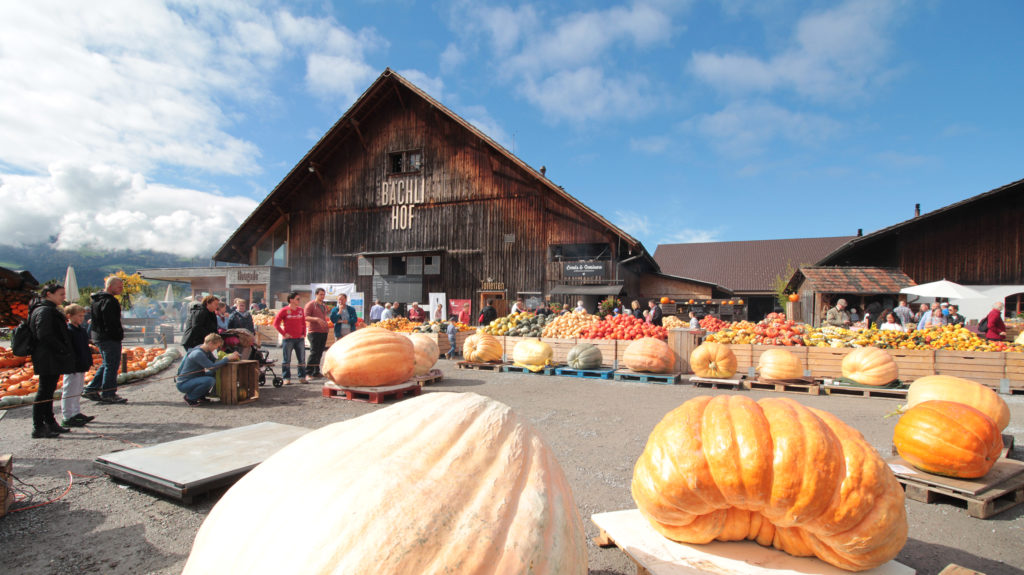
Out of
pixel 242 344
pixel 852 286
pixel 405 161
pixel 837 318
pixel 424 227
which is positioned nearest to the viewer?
pixel 242 344

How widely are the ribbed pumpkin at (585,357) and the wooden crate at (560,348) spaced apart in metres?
0.60

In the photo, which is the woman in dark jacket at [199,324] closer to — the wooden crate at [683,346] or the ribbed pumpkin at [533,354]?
the ribbed pumpkin at [533,354]

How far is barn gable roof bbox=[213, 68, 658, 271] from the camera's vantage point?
734 inches

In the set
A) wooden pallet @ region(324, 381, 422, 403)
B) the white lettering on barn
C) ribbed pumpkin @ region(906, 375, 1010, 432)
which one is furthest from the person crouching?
the white lettering on barn

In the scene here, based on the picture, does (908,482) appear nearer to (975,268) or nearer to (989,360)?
(989,360)

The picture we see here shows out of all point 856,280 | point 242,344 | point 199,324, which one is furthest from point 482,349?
point 856,280

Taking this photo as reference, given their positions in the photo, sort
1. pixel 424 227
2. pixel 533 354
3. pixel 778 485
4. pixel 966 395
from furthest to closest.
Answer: pixel 424 227 → pixel 533 354 → pixel 966 395 → pixel 778 485

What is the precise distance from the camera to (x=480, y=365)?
1096 centimetres

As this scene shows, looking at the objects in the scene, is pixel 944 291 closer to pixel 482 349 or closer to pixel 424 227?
pixel 482 349

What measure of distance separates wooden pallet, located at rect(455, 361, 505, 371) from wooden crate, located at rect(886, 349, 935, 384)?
25.1 feet

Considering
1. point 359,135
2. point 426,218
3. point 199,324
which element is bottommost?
point 199,324

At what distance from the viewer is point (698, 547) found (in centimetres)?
223

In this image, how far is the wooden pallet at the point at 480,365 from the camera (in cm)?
1093

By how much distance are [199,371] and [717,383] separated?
8.45 metres
